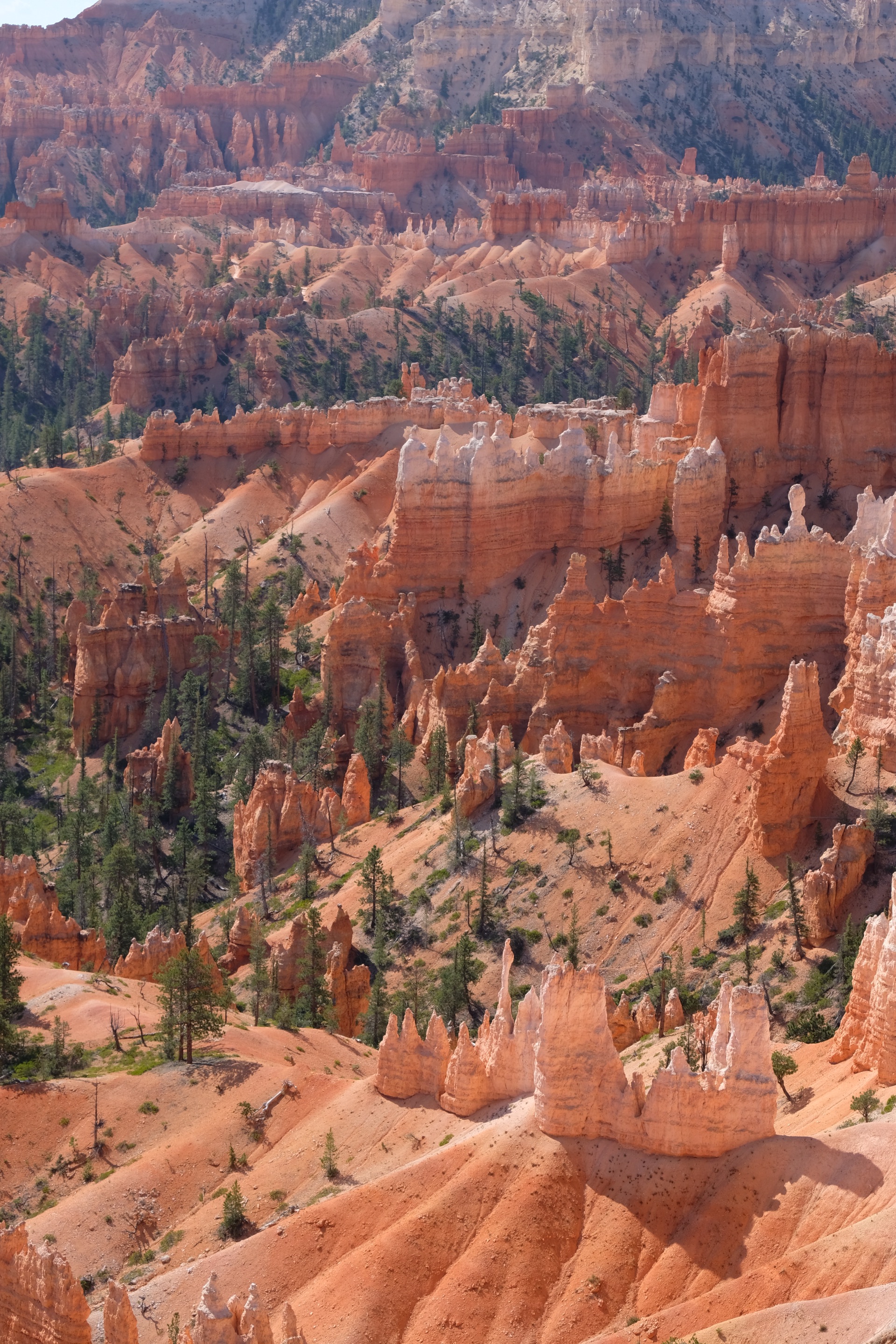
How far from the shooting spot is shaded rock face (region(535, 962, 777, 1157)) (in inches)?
1711

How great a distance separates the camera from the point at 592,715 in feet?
273

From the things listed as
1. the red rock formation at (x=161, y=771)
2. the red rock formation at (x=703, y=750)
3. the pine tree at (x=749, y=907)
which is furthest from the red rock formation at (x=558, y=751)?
Answer: the red rock formation at (x=161, y=771)

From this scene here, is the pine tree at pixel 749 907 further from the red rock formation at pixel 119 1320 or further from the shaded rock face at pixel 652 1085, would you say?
the red rock formation at pixel 119 1320

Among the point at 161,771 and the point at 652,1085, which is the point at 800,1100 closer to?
the point at 652,1085

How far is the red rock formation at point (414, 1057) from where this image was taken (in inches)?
1966

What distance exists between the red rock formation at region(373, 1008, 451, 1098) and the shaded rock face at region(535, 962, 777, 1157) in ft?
16.1

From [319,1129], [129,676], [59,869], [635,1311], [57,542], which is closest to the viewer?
[635,1311]

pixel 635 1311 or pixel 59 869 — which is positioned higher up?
pixel 635 1311

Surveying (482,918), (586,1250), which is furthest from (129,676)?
(586,1250)

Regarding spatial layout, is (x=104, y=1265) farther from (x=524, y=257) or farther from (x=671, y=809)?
(x=524, y=257)

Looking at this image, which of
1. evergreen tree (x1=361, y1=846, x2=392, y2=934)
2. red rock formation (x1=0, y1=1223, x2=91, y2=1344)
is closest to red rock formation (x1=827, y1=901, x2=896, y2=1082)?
red rock formation (x1=0, y1=1223, x2=91, y2=1344)

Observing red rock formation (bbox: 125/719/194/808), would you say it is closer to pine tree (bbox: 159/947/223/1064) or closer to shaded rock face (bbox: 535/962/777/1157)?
pine tree (bbox: 159/947/223/1064)

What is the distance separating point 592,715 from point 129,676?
3093 cm

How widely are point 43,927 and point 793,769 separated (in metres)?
24.8
